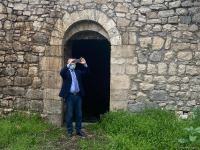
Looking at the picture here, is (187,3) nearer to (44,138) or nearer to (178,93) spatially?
(178,93)

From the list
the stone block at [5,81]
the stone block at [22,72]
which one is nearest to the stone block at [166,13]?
the stone block at [22,72]

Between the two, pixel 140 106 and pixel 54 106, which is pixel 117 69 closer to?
pixel 140 106

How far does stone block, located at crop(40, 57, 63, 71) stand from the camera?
9.55 m

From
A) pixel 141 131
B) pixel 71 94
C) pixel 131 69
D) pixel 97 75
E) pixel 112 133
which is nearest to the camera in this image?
pixel 141 131

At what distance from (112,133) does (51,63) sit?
232 centimetres

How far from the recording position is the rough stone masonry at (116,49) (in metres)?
9.06

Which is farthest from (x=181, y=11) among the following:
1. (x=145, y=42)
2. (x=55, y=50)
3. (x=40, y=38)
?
(x=40, y=38)

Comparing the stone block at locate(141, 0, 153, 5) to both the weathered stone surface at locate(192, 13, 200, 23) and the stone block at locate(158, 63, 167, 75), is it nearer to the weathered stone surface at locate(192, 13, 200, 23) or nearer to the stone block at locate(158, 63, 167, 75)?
the weathered stone surface at locate(192, 13, 200, 23)

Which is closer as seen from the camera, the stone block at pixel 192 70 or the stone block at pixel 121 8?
the stone block at pixel 192 70

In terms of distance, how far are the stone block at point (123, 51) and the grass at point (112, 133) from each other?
1332mm

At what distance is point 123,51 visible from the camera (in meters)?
9.27

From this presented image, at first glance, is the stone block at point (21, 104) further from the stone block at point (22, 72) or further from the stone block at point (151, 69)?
the stone block at point (151, 69)

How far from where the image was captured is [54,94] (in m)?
9.55

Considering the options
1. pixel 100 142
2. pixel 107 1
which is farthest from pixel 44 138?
pixel 107 1
